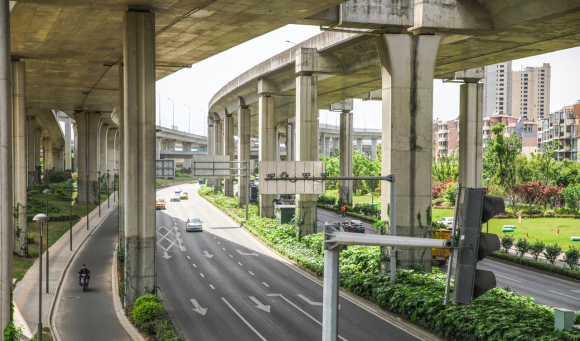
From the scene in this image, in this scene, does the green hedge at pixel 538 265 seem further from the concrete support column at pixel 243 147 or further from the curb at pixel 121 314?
the concrete support column at pixel 243 147

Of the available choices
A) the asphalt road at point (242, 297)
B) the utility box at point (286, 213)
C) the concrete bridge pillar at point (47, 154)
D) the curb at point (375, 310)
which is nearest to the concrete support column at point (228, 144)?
the utility box at point (286, 213)

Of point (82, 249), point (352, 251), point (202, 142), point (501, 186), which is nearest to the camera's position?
point (352, 251)

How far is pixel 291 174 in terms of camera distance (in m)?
26.0

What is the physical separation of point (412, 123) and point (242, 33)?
11.9 metres

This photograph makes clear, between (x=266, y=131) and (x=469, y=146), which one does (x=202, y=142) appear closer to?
(x=266, y=131)

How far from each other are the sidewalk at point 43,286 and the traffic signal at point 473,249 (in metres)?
22.3

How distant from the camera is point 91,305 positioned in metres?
28.4

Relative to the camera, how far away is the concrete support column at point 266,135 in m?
58.7

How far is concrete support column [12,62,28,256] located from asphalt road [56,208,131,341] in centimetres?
470

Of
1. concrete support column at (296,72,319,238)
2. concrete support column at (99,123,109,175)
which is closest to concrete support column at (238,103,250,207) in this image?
concrete support column at (296,72,319,238)

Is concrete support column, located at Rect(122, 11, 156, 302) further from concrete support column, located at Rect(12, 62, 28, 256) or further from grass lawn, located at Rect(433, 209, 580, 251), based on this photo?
grass lawn, located at Rect(433, 209, 580, 251)

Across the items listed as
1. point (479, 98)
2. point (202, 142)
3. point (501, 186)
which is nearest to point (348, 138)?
point (501, 186)

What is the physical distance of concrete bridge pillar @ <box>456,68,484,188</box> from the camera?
5141cm

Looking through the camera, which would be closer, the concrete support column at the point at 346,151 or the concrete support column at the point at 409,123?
the concrete support column at the point at 409,123
